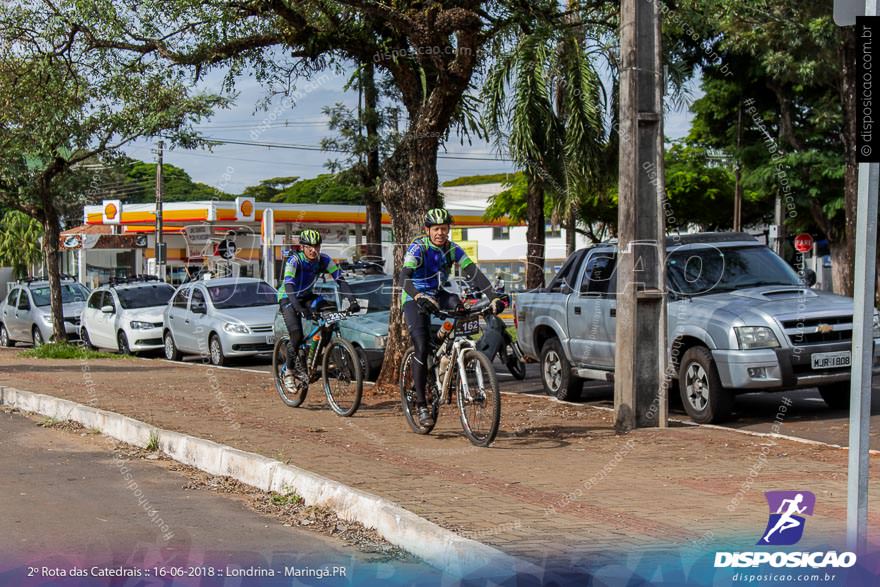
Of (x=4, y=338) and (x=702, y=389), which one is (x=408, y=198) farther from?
(x=4, y=338)

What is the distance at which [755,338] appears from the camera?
10.4m

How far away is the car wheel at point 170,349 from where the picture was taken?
2222 cm

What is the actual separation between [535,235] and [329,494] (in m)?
14.9

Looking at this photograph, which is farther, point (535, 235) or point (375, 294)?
point (535, 235)

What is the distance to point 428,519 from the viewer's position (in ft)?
20.1

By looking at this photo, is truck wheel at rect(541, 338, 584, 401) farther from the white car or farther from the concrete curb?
the white car

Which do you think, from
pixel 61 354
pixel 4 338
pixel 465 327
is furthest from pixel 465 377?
pixel 4 338

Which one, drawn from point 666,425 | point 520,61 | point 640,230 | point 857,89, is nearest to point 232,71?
point 520,61

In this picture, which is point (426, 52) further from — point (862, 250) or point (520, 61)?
point (862, 250)

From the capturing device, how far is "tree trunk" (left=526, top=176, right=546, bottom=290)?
20.9 metres

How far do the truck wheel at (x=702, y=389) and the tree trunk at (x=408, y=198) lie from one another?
11.6 feet

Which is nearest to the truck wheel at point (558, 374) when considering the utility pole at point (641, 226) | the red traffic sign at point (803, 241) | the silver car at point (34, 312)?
the utility pole at point (641, 226)

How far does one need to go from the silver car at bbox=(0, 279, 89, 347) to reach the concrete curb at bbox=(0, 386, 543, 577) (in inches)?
650

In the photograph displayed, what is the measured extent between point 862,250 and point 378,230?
21463 millimetres
